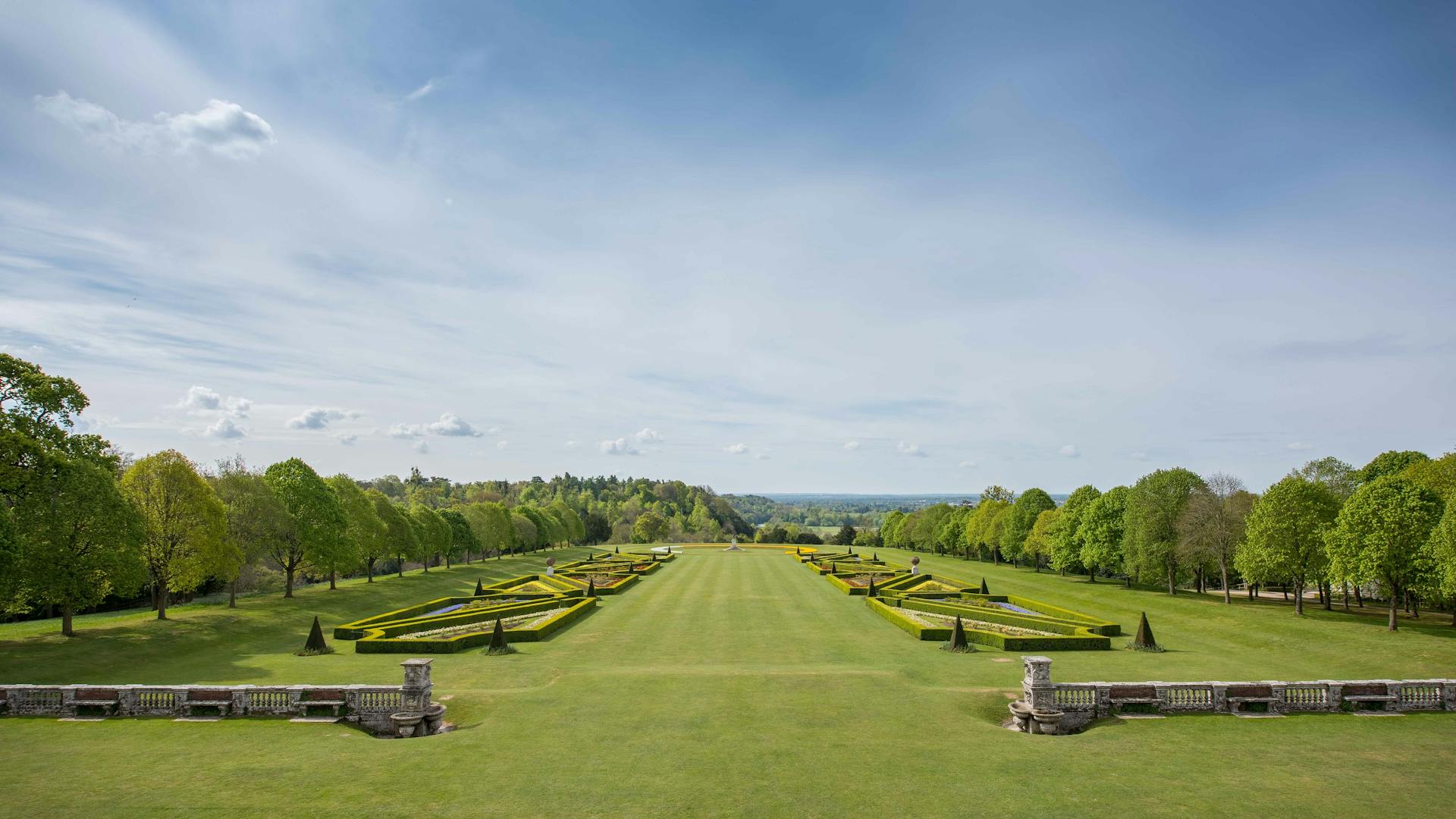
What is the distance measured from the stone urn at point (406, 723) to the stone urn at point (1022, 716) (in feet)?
58.8

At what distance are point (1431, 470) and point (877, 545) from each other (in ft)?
326

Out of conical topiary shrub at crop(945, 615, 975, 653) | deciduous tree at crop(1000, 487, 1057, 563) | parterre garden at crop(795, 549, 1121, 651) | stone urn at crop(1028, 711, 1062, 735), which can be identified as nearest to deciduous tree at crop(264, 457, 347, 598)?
parterre garden at crop(795, 549, 1121, 651)

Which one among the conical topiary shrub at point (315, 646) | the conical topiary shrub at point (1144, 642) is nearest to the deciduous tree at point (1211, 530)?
the conical topiary shrub at point (1144, 642)

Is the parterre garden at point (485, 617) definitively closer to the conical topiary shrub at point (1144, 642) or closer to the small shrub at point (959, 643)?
the small shrub at point (959, 643)

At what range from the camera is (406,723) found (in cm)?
2067

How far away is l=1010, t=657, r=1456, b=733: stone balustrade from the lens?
72.6 feet

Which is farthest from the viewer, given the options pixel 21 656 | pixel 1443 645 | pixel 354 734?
pixel 1443 645

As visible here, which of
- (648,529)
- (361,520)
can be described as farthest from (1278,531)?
(648,529)

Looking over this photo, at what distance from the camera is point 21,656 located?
30.8 metres

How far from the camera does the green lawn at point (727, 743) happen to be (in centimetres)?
1577

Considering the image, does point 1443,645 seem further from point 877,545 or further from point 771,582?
point 877,545

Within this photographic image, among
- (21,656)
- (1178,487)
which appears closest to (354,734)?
(21,656)

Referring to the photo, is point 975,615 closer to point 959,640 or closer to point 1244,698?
point 959,640

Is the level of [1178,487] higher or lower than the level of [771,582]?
higher
